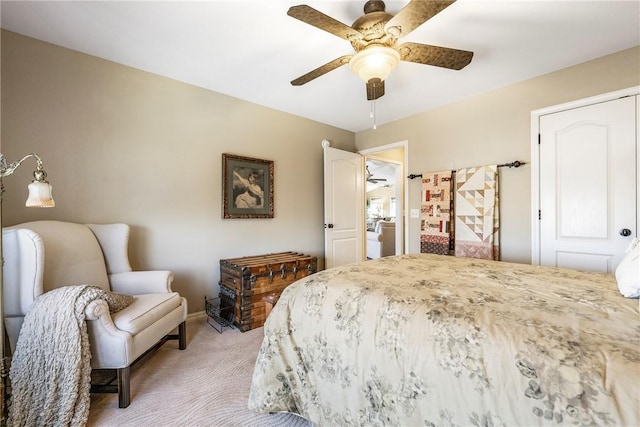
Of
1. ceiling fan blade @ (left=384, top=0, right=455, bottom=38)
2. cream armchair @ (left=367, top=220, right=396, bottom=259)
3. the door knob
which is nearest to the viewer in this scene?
ceiling fan blade @ (left=384, top=0, right=455, bottom=38)

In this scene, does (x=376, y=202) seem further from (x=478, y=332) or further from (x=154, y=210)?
(x=478, y=332)

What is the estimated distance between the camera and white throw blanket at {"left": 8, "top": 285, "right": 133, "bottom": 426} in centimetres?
131

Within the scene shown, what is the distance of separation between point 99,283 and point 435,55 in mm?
2793

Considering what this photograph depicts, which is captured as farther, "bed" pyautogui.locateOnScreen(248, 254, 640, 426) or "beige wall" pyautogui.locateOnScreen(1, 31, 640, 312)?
"beige wall" pyautogui.locateOnScreen(1, 31, 640, 312)

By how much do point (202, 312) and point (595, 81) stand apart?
4.26 metres

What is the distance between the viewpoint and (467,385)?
0.85 metres

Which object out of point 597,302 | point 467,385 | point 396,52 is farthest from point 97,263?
point 597,302

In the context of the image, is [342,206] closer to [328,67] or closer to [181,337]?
[328,67]

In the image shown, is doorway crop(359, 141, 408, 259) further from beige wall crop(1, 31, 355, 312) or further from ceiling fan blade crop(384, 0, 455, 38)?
ceiling fan blade crop(384, 0, 455, 38)

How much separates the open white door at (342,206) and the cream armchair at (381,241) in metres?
1.66

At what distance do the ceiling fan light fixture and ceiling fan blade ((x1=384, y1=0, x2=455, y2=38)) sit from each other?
105mm

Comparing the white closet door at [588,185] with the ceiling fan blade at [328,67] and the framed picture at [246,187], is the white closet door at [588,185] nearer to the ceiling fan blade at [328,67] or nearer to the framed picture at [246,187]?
the ceiling fan blade at [328,67]

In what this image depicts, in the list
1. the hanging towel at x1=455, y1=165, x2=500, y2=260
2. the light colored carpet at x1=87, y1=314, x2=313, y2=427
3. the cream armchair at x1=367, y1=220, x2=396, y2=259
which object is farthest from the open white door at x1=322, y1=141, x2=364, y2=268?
the light colored carpet at x1=87, y1=314, x2=313, y2=427

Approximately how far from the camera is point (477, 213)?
9.50ft
